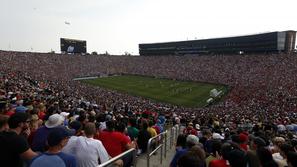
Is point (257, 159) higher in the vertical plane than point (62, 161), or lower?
lower

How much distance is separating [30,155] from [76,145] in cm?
72

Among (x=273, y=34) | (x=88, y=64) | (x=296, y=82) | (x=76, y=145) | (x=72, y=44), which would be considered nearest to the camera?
(x=76, y=145)

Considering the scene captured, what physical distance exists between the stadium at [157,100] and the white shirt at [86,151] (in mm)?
17

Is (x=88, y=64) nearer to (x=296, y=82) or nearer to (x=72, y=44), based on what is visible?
(x=72, y=44)

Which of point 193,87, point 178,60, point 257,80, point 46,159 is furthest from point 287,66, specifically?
point 46,159

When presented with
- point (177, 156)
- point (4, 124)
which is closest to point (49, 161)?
point (4, 124)

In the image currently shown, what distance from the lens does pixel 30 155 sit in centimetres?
389

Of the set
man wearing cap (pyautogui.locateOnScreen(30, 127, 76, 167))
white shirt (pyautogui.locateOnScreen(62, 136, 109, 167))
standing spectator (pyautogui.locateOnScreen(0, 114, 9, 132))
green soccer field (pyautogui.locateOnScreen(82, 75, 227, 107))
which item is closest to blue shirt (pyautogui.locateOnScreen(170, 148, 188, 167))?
white shirt (pyautogui.locateOnScreen(62, 136, 109, 167))

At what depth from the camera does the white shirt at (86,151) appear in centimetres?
429

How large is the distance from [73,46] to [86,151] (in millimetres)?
96146

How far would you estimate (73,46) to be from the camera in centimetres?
9606

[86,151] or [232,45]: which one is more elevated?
[232,45]

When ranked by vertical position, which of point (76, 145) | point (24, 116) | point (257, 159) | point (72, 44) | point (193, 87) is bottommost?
point (193, 87)

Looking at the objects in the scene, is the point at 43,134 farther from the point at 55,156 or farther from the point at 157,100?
the point at 157,100
